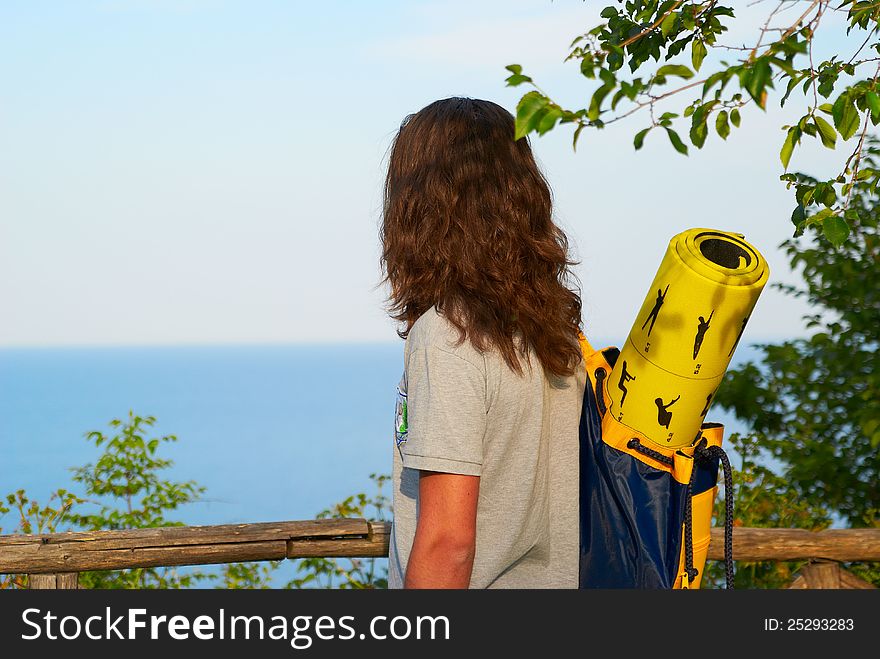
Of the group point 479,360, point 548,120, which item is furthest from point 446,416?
point 548,120

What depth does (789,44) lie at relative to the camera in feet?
5.29

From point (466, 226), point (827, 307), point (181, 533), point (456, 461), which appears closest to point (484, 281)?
point (466, 226)

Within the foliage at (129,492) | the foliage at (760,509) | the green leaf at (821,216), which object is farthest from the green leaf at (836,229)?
the foliage at (129,492)

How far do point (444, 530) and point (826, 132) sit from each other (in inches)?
43.6

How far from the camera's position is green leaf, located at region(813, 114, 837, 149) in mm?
1995

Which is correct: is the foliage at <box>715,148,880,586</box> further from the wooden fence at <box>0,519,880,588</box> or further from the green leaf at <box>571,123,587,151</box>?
the green leaf at <box>571,123,587,151</box>

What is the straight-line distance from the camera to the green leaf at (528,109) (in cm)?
151

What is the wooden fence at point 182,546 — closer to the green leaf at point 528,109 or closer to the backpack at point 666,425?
the backpack at point 666,425

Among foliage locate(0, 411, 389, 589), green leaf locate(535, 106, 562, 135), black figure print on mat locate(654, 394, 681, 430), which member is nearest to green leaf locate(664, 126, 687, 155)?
green leaf locate(535, 106, 562, 135)

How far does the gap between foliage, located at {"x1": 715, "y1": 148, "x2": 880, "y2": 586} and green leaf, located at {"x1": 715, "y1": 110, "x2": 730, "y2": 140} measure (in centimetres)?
325

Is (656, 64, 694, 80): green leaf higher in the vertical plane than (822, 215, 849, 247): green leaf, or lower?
higher

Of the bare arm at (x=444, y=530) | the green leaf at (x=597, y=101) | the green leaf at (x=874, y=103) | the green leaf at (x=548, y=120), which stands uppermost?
the green leaf at (x=874, y=103)
